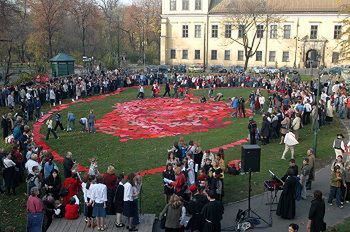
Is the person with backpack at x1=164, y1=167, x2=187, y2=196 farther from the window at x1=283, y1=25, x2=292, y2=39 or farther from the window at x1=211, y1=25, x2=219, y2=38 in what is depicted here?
the window at x1=211, y1=25, x2=219, y2=38

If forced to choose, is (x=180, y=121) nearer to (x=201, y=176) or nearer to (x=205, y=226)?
(x=201, y=176)

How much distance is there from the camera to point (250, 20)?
222 feet

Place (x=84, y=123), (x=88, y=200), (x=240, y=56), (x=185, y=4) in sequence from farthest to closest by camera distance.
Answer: (x=185, y=4) < (x=240, y=56) < (x=84, y=123) < (x=88, y=200)

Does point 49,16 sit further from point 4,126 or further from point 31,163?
point 31,163

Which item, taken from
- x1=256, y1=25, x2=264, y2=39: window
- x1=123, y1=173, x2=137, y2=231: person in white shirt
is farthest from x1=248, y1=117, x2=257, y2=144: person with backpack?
x1=256, y1=25, x2=264, y2=39: window

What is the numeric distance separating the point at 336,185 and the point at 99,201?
797 cm

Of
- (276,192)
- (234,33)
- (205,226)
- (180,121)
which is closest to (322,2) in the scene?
(234,33)

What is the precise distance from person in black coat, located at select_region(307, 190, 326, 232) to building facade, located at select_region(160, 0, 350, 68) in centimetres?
5650

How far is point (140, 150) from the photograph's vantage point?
2230cm

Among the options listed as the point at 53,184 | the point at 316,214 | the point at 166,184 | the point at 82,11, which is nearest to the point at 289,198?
the point at 316,214

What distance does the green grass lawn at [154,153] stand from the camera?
624 inches

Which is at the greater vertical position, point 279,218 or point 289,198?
point 289,198

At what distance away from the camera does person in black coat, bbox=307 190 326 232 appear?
1156cm

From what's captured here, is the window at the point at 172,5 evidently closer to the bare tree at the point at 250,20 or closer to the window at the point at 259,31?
the bare tree at the point at 250,20
